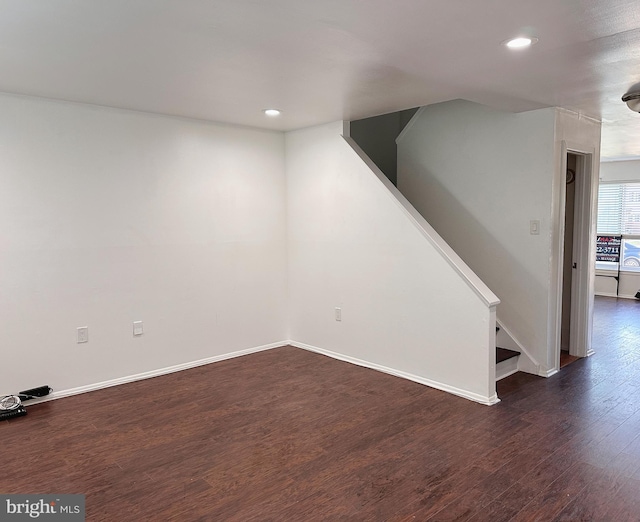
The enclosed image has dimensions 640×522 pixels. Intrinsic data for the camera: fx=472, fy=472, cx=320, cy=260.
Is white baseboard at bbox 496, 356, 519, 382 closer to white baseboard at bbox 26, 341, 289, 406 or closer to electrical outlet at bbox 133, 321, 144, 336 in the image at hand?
white baseboard at bbox 26, 341, 289, 406

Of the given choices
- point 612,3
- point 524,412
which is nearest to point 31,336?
point 524,412

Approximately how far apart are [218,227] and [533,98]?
302 centimetres

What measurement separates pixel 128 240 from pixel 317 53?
2.43m

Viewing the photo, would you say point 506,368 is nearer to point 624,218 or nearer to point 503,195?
point 503,195

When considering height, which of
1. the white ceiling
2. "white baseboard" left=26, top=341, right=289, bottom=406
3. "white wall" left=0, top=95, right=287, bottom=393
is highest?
the white ceiling

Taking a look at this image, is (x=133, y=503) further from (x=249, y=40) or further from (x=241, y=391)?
(x=249, y=40)

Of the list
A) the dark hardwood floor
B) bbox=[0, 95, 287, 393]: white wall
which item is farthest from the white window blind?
bbox=[0, 95, 287, 393]: white wall

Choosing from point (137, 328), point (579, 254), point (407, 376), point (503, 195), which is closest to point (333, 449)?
point (407, 376)

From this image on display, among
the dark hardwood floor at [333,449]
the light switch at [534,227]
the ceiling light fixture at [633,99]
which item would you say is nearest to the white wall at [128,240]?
the dark hardwood floor at [333,449]

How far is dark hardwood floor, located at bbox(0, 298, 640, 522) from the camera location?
92.7 inches

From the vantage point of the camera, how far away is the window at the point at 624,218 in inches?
325

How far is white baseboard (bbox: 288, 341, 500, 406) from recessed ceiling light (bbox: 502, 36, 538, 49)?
8.10ft

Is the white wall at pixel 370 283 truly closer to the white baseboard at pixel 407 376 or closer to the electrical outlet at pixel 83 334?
the white baseboard at pixel 407 376

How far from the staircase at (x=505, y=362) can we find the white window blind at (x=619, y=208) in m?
5.63
